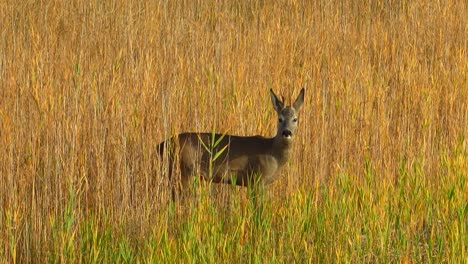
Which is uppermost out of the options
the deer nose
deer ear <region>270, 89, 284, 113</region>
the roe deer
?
deer ear <region>270, 89, 284, 113</region>

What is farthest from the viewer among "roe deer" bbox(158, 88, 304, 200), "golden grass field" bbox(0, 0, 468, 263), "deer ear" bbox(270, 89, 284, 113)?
"deer ear" bbox(270, 89, 284, 113)

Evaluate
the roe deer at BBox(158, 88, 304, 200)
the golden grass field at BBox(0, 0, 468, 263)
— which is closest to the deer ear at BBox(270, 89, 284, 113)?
the roe deer at BBox(158, 88, 304, 200)

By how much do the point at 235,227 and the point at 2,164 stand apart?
3.77 feet

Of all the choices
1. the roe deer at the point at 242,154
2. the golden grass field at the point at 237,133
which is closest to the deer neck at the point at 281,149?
the roe deer at the point at 242,154

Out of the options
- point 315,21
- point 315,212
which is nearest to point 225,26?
point 315,21

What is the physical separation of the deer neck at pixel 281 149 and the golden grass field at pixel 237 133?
115 mm

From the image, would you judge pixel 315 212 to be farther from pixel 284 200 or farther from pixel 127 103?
pixel 127 103

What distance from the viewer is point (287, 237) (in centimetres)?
455

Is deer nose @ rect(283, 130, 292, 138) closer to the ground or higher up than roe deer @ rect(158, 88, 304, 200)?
higher up

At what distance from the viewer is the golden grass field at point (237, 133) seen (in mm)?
4445

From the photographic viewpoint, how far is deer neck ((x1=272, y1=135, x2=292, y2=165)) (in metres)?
5.52

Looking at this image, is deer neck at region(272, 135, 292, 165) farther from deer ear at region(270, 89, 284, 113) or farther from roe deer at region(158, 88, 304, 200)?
deer ear at region(270, 89, 284, 113)

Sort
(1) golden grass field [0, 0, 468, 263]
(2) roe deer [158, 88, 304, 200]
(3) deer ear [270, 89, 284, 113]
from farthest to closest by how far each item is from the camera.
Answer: (3) deer ear [270, 89, 284, 113]
(2) roe deer [158, 88, 304, 200]
(1) golden grass field [0, 0, 468, 263]

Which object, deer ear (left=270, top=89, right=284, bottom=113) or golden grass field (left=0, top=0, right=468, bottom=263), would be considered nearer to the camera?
golden grass field (left=0, top=0, right=468, bottom=263)
